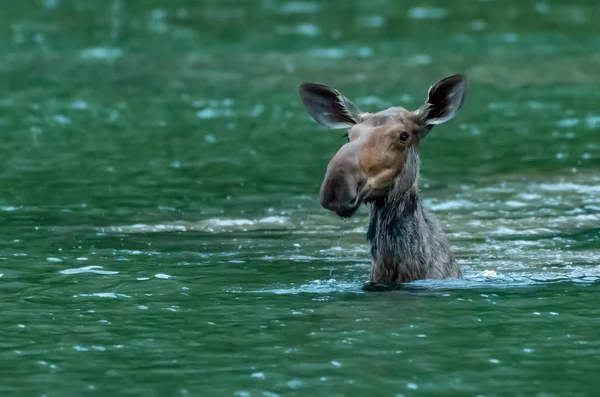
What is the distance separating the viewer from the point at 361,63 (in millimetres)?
34312

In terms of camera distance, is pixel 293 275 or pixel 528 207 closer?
pixel 293 275

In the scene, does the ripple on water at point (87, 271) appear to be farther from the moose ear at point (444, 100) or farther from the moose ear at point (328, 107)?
the moose ear at point (444, 100)

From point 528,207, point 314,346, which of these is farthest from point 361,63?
point 314,346

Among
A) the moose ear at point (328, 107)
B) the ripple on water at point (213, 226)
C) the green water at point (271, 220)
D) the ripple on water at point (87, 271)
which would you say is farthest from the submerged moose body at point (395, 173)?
the ripple on water at point (213, 226)

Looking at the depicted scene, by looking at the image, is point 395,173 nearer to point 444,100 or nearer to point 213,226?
point 444,100

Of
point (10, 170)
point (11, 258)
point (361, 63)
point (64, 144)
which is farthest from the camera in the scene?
point (361, 63)

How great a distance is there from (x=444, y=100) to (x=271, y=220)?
537cm

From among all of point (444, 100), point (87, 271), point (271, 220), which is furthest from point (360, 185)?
point (271, 220)

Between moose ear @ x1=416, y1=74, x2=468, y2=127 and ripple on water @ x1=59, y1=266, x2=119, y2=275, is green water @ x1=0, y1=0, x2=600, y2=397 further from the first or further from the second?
moose ear @ x1=416, y1=74, x2=468, y2=127

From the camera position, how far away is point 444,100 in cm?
1356

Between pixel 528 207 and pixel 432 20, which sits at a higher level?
pixel 432 20

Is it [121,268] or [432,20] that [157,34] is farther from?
[121,268]

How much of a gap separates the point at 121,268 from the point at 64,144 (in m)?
9.37

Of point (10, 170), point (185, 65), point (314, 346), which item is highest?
point (185, 65)
